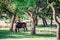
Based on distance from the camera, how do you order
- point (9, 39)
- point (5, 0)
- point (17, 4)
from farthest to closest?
1. point (5, 0)
2. point (9, 39)
3. point (17, 4)

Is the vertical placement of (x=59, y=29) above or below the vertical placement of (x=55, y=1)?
below

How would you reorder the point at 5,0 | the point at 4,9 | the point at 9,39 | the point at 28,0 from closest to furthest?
the point at 28,0, the point at 9,39, the point at 5,0, the point at 4,9

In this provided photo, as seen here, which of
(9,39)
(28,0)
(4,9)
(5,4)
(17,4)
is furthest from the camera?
(4,9)

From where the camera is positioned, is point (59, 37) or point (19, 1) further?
point (59, 37)

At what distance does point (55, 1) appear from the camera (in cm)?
2344

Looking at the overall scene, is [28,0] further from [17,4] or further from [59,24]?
[59,24]

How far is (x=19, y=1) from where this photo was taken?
70.8 ft

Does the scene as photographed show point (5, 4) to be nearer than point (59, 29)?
No

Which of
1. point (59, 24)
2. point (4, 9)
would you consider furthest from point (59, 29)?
point (4, 9)

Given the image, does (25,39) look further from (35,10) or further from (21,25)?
(21,25)

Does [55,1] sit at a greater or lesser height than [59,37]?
greater

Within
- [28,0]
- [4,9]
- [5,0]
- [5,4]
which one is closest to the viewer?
[28,0]

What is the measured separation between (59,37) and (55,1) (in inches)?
126

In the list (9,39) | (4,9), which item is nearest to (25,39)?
(9,39)
